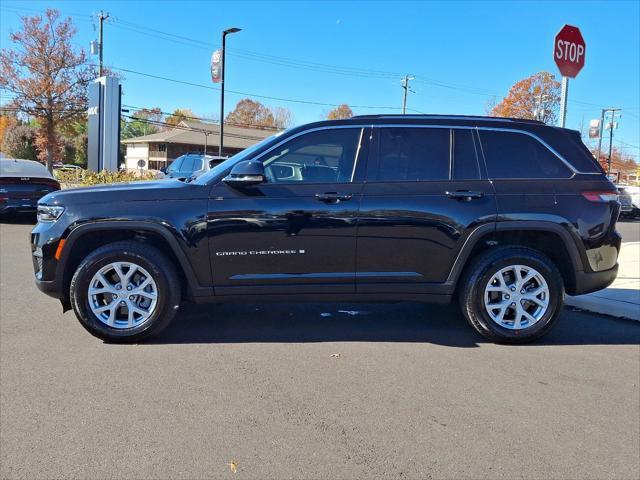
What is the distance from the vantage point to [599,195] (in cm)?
479

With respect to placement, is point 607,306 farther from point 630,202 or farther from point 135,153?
point 135,153

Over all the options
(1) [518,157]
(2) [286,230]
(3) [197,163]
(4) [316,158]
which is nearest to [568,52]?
(1) [518,157]

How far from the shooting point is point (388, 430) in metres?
3.25

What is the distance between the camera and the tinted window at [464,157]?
4770 mm

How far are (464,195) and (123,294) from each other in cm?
304

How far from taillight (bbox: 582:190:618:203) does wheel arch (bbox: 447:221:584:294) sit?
0.38 meters

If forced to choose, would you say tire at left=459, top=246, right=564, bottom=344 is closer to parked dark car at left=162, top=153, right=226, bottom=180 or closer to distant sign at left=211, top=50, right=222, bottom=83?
parked dark car at left=162, top=153, right=226, bottom=180

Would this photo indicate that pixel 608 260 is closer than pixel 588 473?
No

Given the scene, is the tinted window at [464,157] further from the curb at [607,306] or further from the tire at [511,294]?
the curb at [607,306]

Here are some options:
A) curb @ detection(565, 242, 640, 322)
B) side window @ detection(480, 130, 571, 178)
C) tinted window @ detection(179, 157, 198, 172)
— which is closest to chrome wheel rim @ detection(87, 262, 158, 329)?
side window @ detection(480, 130, 571, 178)

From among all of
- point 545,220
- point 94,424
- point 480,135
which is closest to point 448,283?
point 545,220

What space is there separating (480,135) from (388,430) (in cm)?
285

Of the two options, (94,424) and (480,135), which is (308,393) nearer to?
A: (94,424)

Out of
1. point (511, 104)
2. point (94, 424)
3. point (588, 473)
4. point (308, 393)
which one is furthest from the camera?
point (511, 104)
